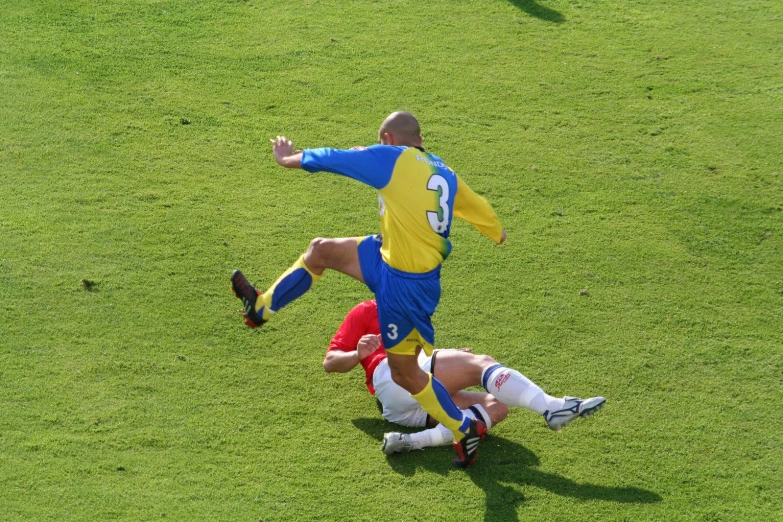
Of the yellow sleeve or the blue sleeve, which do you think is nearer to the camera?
the blue sleeve

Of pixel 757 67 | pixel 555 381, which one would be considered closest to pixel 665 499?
pixel 555 381

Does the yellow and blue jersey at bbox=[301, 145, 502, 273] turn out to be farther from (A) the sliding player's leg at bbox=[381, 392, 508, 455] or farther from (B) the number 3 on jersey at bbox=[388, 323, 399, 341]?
(A) the sliding player's leg at bbox=[381, 392, 508, 455]

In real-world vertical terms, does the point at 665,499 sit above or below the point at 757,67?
below

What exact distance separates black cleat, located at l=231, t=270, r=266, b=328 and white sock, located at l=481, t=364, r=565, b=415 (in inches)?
53.3

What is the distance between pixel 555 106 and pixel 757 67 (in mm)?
2178

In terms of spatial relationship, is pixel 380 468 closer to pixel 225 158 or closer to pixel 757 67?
pixel 225 158

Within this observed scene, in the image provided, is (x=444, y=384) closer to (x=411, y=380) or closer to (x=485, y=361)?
(x=485, y=361)

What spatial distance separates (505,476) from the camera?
4.66m

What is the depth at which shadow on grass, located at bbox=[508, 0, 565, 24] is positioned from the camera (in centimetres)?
918

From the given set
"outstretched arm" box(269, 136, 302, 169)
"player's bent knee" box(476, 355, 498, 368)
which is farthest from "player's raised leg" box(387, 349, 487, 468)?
"outstretched arm" box(269, 136, 302, 169)

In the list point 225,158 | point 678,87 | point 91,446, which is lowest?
point 91,446

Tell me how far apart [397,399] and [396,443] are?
298 mm

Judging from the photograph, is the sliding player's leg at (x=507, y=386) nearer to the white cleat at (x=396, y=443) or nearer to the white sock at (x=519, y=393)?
the white sock at (x=519, y=393)

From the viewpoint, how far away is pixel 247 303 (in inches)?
194
